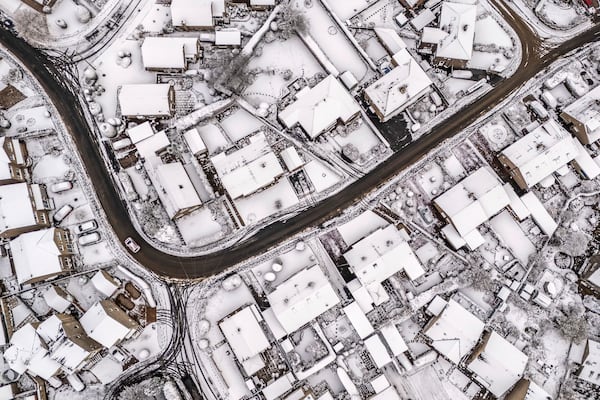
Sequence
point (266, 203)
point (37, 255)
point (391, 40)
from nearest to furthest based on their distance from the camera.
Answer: point (37, 255) → point (266, 203) → point (391, 40)

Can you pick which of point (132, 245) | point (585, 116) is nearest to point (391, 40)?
point (585, 116)

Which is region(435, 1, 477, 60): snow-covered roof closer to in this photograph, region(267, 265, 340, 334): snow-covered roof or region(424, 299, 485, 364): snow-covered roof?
region(424, 299, 485, 364): snow-covered roof

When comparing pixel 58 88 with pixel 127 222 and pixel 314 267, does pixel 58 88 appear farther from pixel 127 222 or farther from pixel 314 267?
pixel 314 267

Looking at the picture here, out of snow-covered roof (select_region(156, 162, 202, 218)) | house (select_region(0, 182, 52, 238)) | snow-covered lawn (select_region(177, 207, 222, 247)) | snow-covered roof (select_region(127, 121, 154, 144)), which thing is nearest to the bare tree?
snow-covered roof (select_region(127, 121, 154, 144))

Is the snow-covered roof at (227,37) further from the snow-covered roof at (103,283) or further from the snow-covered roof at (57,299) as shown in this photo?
the snow-covered roof at (57,299)

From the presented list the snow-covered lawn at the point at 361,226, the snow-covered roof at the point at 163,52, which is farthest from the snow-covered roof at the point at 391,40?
the snow-covered roof at the point at 163,52

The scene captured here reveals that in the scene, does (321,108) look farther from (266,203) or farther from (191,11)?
(191,11)
